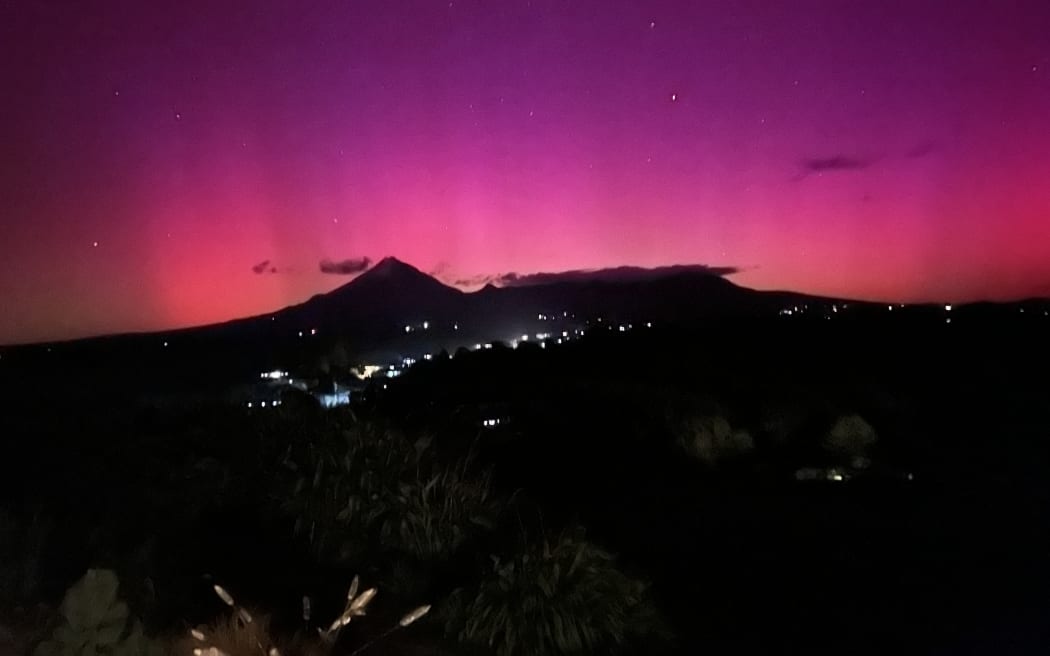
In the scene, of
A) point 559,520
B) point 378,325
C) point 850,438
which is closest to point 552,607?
point 559,520

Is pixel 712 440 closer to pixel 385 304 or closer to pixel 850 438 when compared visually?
pixel 850 438

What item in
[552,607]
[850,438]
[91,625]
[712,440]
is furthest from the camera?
[712,440]

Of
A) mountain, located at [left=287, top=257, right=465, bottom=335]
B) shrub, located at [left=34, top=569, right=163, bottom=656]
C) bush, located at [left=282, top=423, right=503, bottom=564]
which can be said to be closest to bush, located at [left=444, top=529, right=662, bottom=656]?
bush, located at [left=282, top=423, right=503, bottom=564]

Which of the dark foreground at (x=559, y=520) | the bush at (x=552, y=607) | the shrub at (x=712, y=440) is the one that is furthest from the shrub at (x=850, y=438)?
the bush at (x=552, y=607)

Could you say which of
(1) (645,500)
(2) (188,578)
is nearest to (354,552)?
(2) (188,578)

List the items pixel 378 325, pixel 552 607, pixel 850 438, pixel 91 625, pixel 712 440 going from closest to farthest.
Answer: pixel 91 625
pixel 552 607
pixel 850 438
pixel 712 440
pixel 378 325

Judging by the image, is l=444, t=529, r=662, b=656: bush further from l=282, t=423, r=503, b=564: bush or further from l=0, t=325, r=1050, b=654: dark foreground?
A: l=282, t=423, r=503, b=564: bush

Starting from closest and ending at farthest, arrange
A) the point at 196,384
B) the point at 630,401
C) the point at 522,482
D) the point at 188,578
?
the point at 188,578, the point at 522,482, the point at 630,401, the point at 196,384

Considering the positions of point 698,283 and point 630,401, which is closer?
point 630,401

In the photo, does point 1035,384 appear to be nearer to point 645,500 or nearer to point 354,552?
point 645,500

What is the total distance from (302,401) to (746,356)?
17.0 meters

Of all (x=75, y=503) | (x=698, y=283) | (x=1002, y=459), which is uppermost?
(x=698, y=283)

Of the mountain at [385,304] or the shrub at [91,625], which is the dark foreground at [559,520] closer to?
the shrub at [91,625]

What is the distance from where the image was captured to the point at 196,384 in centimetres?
2133
